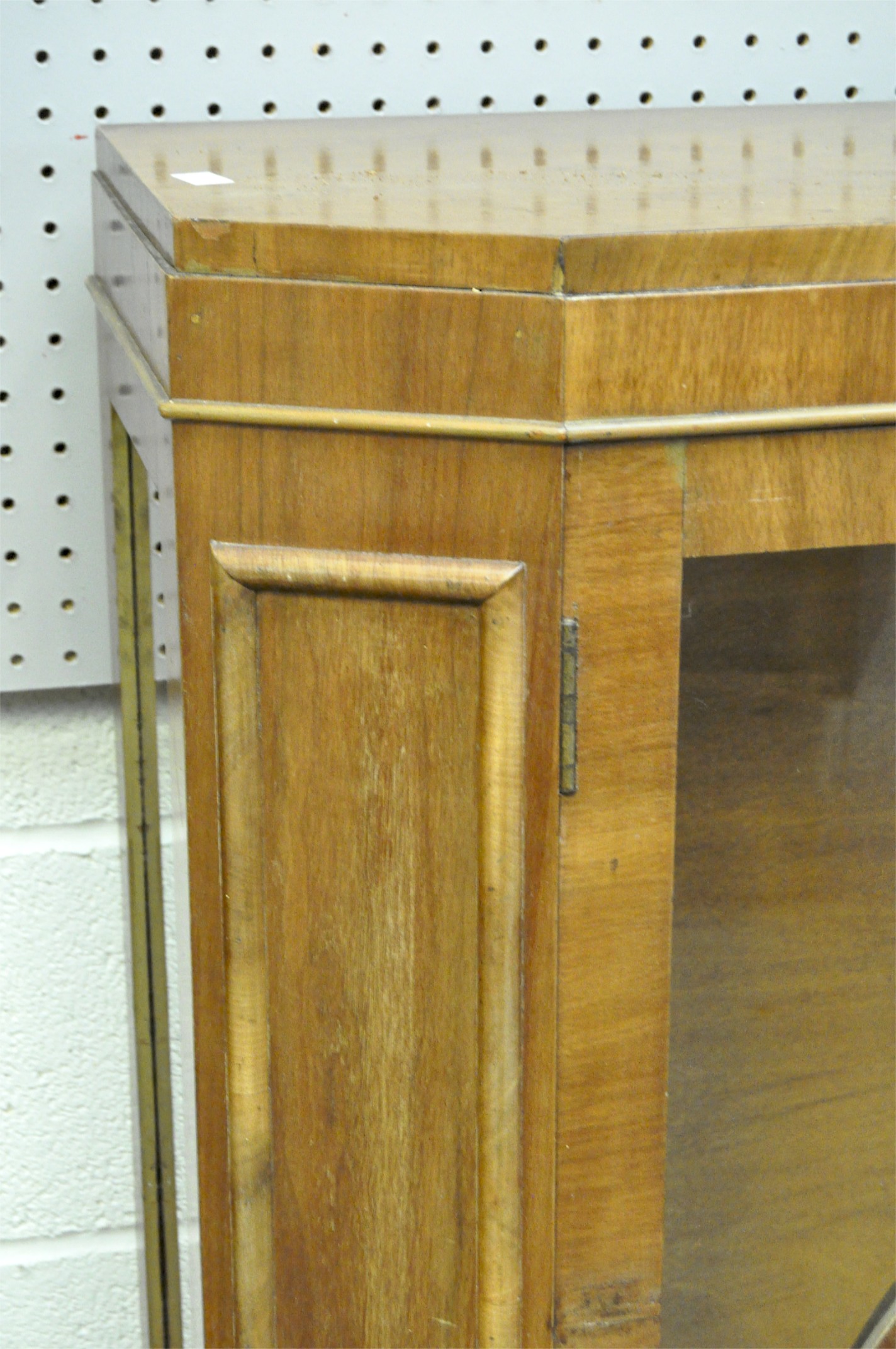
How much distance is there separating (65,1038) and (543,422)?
2.61ft

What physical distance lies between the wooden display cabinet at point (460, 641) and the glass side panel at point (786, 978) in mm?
153

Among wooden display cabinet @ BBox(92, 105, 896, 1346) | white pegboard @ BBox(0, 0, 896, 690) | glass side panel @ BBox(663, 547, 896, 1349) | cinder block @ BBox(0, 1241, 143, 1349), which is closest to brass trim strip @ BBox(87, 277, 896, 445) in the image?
wooden display cabinet @ BBox(92, 105, 896, 1346)

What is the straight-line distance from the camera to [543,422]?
51cm

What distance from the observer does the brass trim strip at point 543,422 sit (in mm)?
513

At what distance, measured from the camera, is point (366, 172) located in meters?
0.68

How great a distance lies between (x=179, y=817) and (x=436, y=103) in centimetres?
59

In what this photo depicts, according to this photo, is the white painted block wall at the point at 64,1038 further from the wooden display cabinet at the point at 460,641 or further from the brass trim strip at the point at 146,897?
the wooden display cabinet at the point at 460,641

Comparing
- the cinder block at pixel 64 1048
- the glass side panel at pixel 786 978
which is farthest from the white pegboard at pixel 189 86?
the glass side panel at pixel 786 978

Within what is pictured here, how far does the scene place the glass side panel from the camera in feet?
2.60

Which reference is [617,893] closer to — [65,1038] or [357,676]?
[357,676]

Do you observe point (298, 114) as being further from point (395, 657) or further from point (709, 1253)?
point (709, 1253)

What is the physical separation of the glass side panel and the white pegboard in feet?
1.46

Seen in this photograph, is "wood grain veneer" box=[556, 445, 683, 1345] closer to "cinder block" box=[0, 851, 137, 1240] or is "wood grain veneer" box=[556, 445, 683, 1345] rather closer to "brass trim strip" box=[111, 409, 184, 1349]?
"brass trim strip" box=[111, 409, 184, 1349]

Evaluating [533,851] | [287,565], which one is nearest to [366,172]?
[287,565]
